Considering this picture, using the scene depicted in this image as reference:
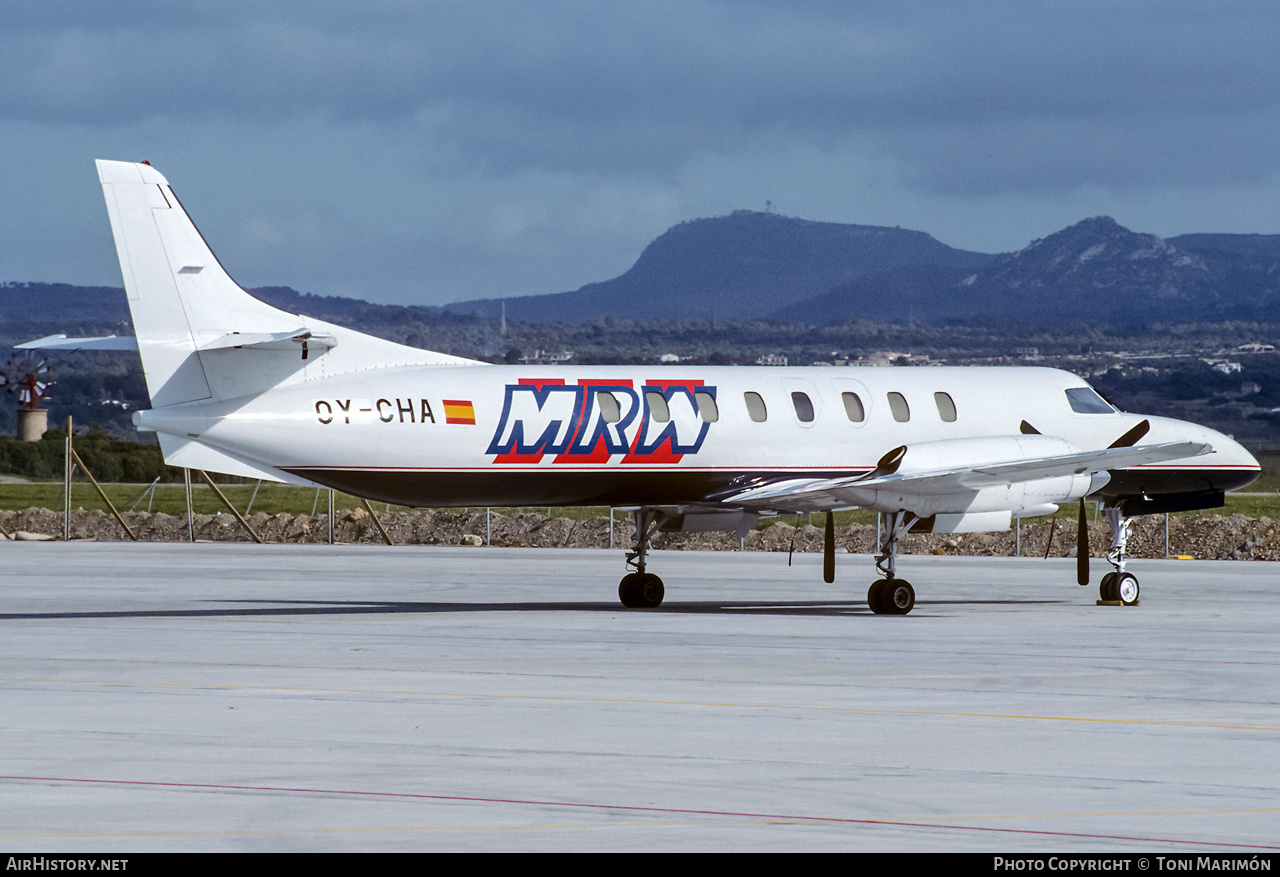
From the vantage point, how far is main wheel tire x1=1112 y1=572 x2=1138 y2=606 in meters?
27.5

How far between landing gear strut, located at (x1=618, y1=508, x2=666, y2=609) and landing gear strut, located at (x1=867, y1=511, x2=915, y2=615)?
3477 mm

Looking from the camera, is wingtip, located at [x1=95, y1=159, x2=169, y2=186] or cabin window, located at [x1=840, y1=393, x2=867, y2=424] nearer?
wingtip, located at [x1=95, y1=159, x2=169, y2=186]

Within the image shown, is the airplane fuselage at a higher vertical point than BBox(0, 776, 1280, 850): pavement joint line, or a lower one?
higher

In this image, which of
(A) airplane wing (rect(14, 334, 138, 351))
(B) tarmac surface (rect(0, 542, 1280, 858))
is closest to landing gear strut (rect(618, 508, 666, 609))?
(B) tarmac surface (rect(0, 542, 1280, 858))

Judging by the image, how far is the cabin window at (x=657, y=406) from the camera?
25.7 metres

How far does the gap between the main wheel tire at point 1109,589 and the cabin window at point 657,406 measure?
753 cm

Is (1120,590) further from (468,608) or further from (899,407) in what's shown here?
(468,608)

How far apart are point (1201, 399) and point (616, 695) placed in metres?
184

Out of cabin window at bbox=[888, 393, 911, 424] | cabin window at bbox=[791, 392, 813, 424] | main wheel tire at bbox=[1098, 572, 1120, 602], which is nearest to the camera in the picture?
cabin window at bbox=[791, 392, 813, 424]

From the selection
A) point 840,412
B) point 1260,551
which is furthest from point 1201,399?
point 840,412

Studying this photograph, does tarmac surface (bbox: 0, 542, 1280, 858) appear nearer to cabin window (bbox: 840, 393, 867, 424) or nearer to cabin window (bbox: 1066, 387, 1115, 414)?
cabin window (bbox: 840, 393, 867, 424)

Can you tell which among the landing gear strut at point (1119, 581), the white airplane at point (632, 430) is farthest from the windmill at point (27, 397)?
the landing gear strut at point (1119, 581)

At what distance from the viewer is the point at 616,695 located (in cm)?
1541
